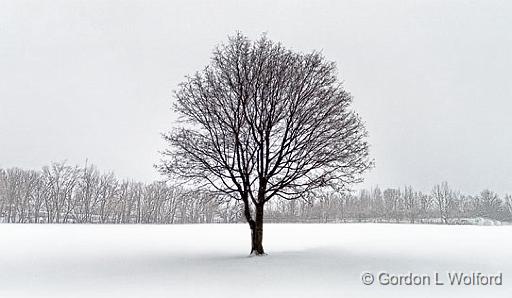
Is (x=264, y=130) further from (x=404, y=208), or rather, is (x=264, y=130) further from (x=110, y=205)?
(x=404, y=208)

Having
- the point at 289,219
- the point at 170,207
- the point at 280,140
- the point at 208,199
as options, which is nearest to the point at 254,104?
the point at 280,140

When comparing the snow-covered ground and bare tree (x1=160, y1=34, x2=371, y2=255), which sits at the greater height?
bare tree (x1=160, y1=34, x2=371, y2=255)

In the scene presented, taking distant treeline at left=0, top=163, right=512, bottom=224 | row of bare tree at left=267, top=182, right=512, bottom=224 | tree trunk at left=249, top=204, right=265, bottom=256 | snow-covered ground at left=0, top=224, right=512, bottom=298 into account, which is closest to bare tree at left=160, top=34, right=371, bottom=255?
tree trunk at left=249, top=204, right=265, bottom=256

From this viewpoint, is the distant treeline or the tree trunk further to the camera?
the distant treeline

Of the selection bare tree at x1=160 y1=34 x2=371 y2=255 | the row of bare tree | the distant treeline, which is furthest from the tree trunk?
the row of bare tree

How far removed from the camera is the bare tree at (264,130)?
16219mm

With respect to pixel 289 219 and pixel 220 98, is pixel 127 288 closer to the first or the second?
pixel 220 98

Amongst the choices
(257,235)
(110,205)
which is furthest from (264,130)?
(110,205)

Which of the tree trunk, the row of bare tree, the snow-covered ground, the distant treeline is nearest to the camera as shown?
the snow-covered ground

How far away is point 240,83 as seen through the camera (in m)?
16.5

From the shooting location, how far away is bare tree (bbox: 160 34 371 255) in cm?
1622

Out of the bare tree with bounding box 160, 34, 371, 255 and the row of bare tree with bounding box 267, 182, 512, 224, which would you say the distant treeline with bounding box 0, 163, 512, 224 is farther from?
the bare tree with bounding box 160, 34, 371, 255

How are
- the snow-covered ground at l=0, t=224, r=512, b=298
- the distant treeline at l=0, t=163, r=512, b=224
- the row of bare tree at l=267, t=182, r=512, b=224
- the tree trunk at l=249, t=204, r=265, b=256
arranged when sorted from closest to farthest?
1. the snow-covered ground at l=0, t=224, r=512, b=298
2. the tree trunk at l=249, t=204, r=265, b=256
3. the distant treeline at l=0, t=163, r=512, b=224
4. the row of bare tree at l=267, t=182, r=512, b=224

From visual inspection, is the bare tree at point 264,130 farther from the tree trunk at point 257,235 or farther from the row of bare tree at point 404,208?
the row of bare tree at point 404,208
